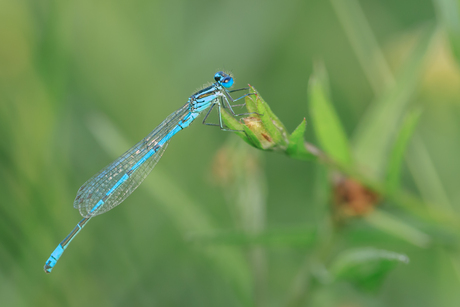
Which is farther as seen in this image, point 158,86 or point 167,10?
point 167,10

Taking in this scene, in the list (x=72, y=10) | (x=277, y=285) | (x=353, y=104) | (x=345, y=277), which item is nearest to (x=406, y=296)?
(x=277, y=285)

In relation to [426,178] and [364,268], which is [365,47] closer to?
[426,178]

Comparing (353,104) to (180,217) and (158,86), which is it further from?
(180,217)

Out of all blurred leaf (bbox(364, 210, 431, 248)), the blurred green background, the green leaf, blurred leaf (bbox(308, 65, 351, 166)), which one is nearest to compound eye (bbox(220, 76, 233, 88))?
the blurred green background

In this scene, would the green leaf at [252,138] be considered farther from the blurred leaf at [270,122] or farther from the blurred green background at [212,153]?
the blurred green background at [212,153]

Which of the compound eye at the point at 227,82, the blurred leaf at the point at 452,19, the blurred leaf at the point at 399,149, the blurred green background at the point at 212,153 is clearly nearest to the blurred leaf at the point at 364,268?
the blurred green background at the point at 212,153
